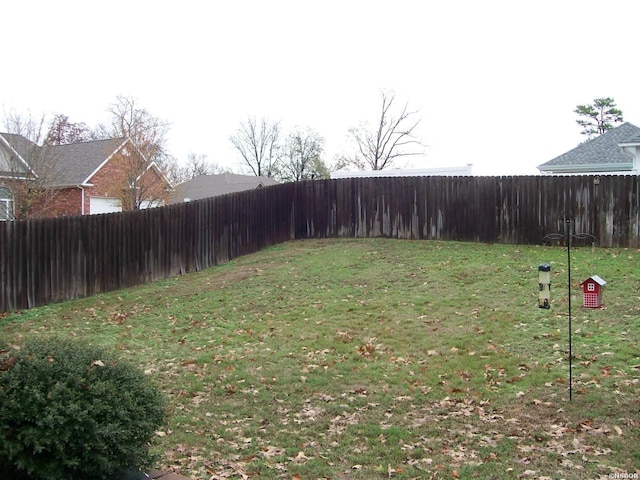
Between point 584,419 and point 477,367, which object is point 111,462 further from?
point 477,367

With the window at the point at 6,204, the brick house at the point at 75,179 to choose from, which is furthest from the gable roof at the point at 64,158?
the window at the point at 6,204

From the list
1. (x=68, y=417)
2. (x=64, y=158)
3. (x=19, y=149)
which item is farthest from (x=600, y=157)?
(x=64, y=158)

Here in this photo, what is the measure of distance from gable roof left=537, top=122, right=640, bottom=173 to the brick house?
16.9 meters

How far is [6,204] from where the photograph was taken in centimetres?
2162

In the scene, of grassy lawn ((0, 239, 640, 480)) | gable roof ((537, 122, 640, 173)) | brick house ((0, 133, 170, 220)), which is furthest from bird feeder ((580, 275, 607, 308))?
brick house ((0, 133, 170, 220))

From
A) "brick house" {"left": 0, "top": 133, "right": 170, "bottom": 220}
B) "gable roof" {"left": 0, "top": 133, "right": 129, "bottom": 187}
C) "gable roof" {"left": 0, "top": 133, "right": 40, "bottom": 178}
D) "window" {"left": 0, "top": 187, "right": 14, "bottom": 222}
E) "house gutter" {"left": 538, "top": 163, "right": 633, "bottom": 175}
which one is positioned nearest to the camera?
"window" {"left": 0, "top": 187, "right": 14, "bottom": 222}

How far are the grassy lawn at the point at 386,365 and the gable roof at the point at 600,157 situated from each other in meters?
9.13

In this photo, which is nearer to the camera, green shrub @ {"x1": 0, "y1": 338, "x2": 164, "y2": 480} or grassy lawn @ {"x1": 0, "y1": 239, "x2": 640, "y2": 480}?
green shrub @ {"x1": 0, "y1": 338, "x2": 164, "y2": 480}

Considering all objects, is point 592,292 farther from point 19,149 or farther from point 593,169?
point 19,149

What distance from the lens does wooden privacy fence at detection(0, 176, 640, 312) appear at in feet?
39.9

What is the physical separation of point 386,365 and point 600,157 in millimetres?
18299

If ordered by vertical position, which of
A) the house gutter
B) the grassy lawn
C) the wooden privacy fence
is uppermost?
the house gutter

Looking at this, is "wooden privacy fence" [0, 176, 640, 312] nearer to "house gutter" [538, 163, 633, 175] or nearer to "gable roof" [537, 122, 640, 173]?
"house gutter" [538, 163, 633, 175]

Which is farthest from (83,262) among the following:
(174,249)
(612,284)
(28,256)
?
(612,284)
